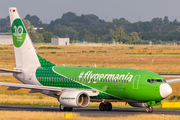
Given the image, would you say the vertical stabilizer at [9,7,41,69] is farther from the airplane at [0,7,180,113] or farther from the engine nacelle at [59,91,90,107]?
the engine nacelle at [59,91,90,107]

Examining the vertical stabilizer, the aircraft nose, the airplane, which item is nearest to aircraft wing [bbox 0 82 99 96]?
the airplane

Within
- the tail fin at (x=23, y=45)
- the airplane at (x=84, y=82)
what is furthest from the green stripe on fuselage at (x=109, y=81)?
the tail fin at (x=23, y=45)

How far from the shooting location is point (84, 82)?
4088 centimetres

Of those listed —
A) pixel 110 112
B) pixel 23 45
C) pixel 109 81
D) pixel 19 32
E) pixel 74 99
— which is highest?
pixel 19 32

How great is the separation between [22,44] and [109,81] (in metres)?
13.7

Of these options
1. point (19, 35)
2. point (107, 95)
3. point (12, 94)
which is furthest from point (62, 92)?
point (12, 94)

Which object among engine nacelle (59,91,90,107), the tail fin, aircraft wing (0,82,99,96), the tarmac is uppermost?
the tail fin

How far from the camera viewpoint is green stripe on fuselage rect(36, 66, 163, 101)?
3688cm

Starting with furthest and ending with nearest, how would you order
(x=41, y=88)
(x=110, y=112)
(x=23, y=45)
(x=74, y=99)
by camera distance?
(x=23, y=45) < (x=41, y=88) < (x=110, y=112) < (x=74, y=99)

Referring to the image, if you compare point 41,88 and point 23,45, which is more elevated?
point 23,45

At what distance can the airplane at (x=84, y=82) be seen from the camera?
121 feet

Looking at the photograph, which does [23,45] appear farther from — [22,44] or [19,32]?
[19,32]

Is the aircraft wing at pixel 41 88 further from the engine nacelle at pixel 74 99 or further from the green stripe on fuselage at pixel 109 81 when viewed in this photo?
the engine nacelle at pixel 74 99

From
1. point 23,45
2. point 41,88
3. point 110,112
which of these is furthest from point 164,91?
point 23,45
